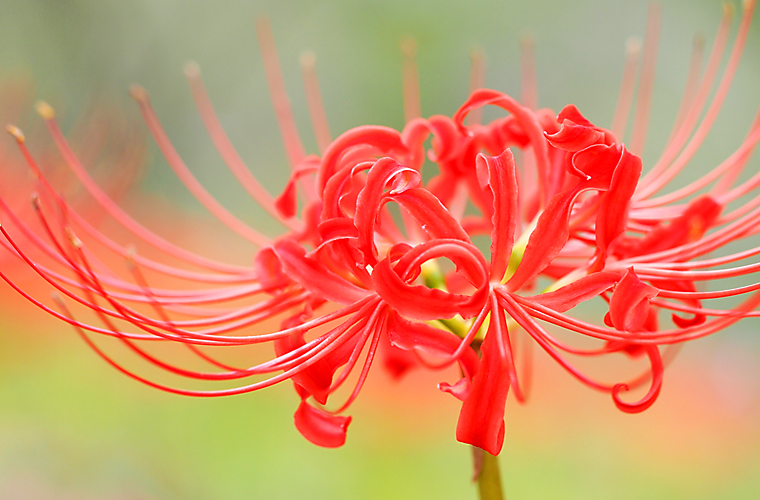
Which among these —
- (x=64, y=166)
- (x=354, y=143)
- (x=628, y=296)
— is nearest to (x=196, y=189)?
(x=354, y=143)

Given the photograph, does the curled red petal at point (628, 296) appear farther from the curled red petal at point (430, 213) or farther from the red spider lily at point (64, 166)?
the red spider lily at point (64, 166)

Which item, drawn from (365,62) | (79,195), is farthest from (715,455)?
(365,62)

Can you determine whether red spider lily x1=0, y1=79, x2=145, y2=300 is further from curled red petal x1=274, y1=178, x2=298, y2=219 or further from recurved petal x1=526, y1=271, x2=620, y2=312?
recurved petal x1=526, y1=271, x2=620, y2=312

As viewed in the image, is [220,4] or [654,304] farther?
[220,4]

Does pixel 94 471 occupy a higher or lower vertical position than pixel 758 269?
lower

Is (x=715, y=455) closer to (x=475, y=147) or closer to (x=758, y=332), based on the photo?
(x=758, y=332)

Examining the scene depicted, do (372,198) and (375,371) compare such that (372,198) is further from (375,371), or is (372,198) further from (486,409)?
(375,371)
